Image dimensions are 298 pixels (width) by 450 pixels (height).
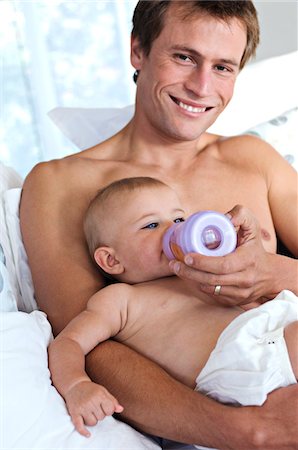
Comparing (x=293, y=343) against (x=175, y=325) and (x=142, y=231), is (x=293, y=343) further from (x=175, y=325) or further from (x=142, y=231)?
(x=142, y=231)

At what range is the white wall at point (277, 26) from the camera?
317cm

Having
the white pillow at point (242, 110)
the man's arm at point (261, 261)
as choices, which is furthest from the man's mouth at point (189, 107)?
the white pillow at point (242, 110)

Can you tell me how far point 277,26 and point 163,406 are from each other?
2411mm

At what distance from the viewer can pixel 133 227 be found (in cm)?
145

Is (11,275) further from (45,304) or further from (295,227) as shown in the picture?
(295,227)

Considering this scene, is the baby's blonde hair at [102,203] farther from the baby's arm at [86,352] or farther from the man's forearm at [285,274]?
the man's forearm at [285,274]

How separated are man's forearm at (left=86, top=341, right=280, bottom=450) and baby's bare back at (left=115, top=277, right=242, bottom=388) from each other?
49 mm

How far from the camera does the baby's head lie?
1438mm

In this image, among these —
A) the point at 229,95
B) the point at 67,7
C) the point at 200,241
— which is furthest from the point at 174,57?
the point at 67,7

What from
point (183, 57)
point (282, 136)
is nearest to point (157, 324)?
point (183, 57)

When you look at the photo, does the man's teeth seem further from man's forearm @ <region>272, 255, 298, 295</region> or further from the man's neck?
man's forearm @ <region>272, 255, 298, 295</region>

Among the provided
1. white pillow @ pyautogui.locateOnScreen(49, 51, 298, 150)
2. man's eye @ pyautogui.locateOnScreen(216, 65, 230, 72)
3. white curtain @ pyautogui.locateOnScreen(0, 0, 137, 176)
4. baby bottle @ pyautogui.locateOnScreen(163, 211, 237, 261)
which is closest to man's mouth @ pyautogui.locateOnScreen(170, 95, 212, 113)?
man's eye @ pyautogui.locateOnScreen(216, 65, 230, 72)

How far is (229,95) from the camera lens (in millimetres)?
1764

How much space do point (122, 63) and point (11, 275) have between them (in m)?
1.81
